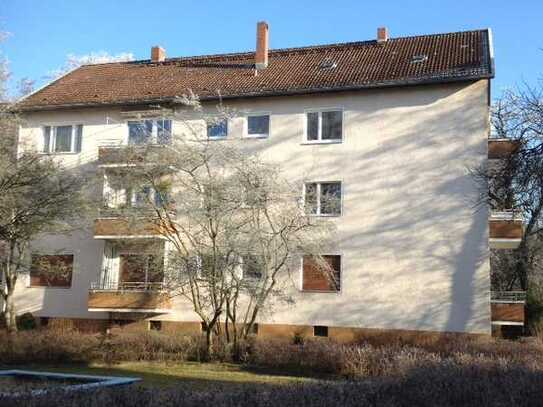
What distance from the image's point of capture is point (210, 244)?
877 inches

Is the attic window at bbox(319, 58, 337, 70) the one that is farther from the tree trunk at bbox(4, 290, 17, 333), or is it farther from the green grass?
the tree trunk at bbox(4, 290, 17, 333)

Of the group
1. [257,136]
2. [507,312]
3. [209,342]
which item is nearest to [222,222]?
[209,342]

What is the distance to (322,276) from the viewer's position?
2562 centimetres

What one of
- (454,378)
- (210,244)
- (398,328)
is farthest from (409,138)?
(454,378)

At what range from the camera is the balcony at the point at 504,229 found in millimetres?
23859

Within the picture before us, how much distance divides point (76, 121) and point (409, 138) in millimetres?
15068

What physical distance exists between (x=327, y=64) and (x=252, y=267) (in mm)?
11092

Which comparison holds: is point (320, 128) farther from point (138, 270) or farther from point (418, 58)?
point (138, 270)

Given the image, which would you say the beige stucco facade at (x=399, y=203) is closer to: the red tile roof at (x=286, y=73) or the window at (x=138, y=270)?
the red tile roof at (x=286, y=73)

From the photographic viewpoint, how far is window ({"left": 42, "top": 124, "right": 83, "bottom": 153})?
98.5ft

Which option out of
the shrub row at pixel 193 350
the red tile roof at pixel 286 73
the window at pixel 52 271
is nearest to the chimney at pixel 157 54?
the red tile roof at pixel 286 73

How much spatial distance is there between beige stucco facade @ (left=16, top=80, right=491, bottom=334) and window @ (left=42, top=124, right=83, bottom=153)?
2742mm

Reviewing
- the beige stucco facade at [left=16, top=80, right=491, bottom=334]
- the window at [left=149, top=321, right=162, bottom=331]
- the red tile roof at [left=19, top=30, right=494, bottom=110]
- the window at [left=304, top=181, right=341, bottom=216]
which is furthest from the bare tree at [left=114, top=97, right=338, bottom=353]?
the red tile roof at [left=19, top=30, right=494, bottom=110]

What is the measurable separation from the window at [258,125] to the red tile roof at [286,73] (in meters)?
1.02
